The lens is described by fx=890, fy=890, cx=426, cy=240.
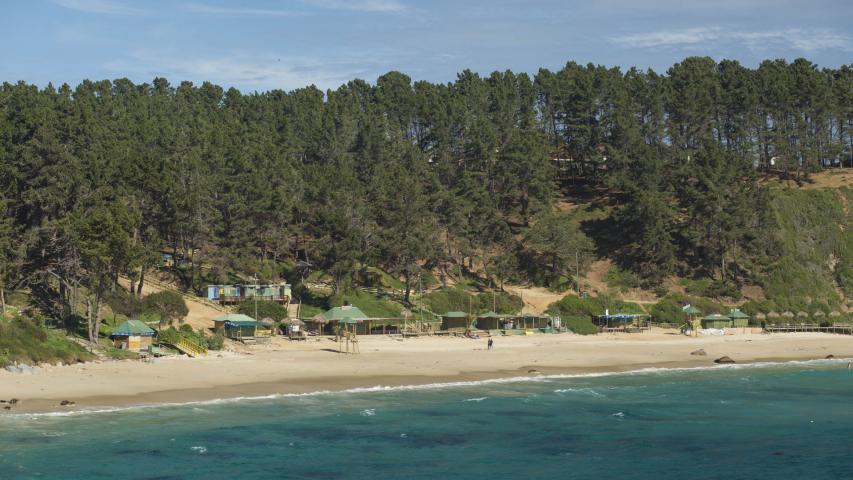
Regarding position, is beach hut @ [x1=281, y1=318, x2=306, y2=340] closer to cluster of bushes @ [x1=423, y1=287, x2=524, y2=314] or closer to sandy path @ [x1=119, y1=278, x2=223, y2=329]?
sandy path @ [x1=119, y1=278, x2=223, y2=329]

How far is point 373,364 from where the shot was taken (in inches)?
2112

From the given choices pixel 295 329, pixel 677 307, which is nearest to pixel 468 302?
pixel 677 307

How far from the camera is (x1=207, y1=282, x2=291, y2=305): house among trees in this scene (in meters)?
73.0

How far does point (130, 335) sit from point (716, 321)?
5387cm

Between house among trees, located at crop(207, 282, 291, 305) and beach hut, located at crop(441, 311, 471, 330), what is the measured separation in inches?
526

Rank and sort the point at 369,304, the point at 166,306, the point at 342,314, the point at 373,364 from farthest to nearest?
the point at 369,304 < the point at 342,314 < the point at 166,306 < the point at 373,364

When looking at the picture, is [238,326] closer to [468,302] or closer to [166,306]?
[166,306]

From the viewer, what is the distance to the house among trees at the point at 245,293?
73.0 m

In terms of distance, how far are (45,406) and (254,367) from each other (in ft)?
48.9

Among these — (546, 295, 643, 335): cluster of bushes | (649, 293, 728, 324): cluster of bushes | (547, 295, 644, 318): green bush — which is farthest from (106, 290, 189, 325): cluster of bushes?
(649, 293, 728, 324): cluster of bushes

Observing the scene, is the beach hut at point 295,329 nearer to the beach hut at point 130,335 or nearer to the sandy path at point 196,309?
the sandy path at point 196,309

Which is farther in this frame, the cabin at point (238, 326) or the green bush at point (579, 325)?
the green bush at point (579, 325)

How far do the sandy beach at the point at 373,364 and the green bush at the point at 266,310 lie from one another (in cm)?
553

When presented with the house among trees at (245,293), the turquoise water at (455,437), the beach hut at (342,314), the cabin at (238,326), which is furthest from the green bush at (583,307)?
the turquoise water at (455,437)
